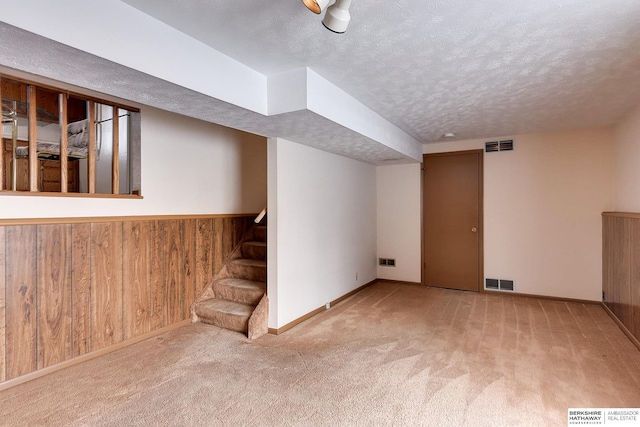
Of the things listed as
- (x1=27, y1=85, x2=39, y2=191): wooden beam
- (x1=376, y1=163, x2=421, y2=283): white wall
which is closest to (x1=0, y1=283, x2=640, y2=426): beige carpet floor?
(x1=27, y1=85, x2=39, y2=191): wooden beam

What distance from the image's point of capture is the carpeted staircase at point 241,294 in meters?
3.38

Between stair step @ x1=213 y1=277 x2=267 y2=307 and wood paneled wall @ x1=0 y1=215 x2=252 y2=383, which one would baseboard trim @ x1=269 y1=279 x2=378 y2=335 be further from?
wood paneled wall @ x1=0 y1=215 x2=252 y2=383

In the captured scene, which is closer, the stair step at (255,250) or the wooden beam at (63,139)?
the wooden beam at (63,139)

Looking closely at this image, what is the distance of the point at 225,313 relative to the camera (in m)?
3.47

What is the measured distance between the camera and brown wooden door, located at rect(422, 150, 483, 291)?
4906 mm

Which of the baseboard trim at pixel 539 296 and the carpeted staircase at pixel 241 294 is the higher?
the carpeted staircase at pixel 241 294

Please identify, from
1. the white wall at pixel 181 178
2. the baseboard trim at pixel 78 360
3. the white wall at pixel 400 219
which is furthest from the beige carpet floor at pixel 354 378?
the white wall at pixel 400 219

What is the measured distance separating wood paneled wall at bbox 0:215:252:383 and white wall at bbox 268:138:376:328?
1065 millimetres

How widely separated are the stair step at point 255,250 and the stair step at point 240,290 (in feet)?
1.23

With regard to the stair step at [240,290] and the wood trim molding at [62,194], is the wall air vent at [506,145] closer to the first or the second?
the stair step at [240,290]

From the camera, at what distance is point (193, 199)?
12.3ft

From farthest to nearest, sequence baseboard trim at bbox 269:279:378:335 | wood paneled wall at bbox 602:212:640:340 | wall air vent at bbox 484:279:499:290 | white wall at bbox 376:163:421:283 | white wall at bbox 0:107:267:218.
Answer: white wall at bbox 376:163:421:283, wall air vent at bbox 484:279:499:290, baseboard trim at bbox 269:279:378:335, wood paneled wall at bbox 602:212:640:340, white wall at bbox 0:107:267:218

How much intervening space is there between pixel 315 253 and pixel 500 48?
276 centimetres

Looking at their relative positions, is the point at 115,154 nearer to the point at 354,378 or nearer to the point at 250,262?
the point at 250,262
